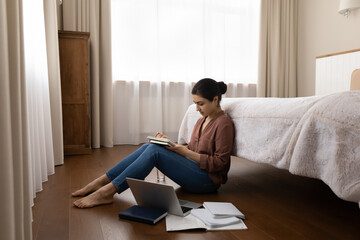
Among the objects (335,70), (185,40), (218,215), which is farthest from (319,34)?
(218,215)

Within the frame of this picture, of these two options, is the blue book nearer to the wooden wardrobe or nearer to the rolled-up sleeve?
the rolled-up sleeve

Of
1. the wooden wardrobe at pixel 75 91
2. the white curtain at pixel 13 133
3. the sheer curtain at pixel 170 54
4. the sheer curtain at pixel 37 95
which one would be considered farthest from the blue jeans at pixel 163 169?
the sheer curtain at pixel 170 54

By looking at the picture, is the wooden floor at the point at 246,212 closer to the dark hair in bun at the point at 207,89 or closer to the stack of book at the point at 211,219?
the stack of book at the point at 211,219

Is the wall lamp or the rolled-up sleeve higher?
the wall lamp

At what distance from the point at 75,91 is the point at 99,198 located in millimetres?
A: 1938

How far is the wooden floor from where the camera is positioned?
1.40m

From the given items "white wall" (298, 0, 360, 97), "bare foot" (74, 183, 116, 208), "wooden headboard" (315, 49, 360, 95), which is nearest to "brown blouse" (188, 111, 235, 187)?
"bare foot" (74, 183, 116, 208)

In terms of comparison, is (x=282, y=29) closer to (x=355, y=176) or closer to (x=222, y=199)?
(x=222, y=199)

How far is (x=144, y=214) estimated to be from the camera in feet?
5.14

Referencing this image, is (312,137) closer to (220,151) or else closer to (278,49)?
(220,151)

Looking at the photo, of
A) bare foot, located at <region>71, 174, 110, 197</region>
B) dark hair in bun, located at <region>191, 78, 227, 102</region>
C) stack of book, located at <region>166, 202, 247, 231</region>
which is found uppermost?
dark hair in bun, located at <region>191, 78, 227, 102</region>

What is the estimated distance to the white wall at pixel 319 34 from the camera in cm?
416

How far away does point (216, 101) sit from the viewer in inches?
77.8

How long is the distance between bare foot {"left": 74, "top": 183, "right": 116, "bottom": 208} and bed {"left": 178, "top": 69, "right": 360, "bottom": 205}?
0.79 m
